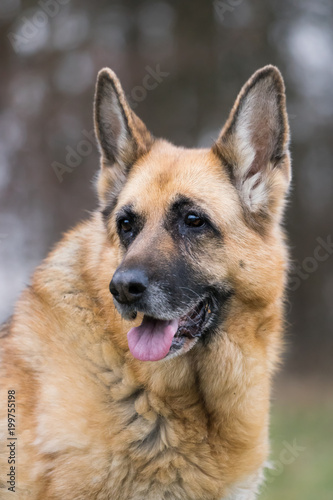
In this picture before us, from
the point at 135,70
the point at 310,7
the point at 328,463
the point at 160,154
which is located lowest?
the point at 328,463

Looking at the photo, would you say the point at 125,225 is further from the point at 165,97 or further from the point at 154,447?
the point at 165,97

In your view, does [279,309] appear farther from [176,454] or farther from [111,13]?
[111,13]

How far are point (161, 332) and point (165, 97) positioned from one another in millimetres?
11083

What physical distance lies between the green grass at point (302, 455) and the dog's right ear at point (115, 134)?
9.52 feet

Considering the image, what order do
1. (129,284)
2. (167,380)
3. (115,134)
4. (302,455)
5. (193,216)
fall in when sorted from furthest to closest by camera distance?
(302,455), (115,134), (193,216), (167,380), (129,284)

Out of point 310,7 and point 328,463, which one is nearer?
point 328,463

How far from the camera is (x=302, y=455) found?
809cm

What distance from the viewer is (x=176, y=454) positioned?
375 cm

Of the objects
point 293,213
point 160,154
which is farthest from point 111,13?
point 160,154

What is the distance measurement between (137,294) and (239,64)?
11.7 metres

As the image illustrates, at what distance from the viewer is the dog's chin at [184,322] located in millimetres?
3682

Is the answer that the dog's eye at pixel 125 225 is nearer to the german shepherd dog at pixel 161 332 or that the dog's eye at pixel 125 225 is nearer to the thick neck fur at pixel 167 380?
the german shepherd dog at pixel 161 332

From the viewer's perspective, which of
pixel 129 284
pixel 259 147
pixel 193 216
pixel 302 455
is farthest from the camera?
pixel 302 455

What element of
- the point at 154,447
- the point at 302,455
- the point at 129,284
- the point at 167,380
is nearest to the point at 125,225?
the point at 129,284
